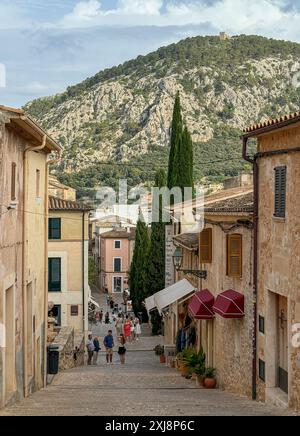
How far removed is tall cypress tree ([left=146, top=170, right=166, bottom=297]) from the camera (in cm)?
5569

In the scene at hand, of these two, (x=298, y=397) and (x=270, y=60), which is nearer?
(x=298, y=397)

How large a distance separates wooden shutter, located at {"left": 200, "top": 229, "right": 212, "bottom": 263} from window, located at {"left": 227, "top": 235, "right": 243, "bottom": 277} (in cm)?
417

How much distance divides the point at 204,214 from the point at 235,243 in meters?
4.31

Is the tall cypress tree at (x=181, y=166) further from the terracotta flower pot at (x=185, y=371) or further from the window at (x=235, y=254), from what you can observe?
the window at (x=235, y=254)

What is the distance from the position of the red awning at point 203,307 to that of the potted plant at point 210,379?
1743mm

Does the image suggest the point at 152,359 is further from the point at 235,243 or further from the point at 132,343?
the point at 235,243

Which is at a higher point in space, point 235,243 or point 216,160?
point 216,160

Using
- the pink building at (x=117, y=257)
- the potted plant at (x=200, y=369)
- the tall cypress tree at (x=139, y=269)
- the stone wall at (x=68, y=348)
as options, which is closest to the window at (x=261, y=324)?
the potted plant at (x=200, y=369)

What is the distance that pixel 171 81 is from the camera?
160 metres

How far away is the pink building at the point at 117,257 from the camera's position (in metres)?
97.6

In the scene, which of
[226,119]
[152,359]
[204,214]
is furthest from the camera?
[226,119]

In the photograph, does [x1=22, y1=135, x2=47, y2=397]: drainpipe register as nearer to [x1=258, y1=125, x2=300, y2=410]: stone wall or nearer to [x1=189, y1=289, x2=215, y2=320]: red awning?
[x1=258, y1=125, x2=300, y2=410]: stone wall

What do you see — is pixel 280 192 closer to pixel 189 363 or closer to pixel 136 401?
pixel 136 401
